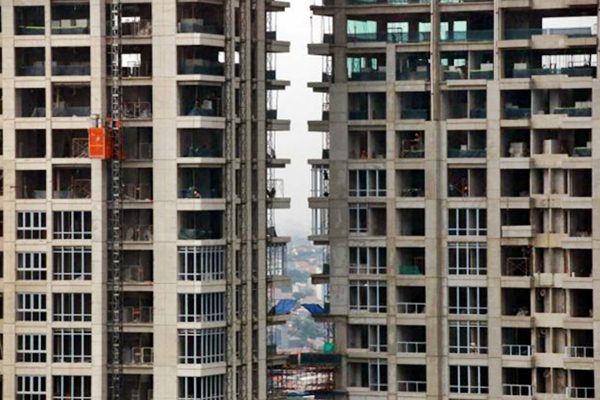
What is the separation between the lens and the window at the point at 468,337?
131875 millimetres

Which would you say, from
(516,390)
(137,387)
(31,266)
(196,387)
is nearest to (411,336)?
(516,390)

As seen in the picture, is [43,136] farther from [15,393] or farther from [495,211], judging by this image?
[495,211]

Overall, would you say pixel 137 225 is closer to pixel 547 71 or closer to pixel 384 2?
pixel 384 2

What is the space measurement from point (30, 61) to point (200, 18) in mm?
8281

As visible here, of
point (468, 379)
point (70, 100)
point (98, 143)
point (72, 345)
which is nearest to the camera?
point (98, 143)

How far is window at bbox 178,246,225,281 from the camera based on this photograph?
409 ft

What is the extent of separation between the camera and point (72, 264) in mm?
125438

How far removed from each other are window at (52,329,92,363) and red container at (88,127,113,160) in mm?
8216

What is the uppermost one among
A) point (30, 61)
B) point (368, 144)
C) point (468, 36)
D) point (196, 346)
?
point (468, 36)

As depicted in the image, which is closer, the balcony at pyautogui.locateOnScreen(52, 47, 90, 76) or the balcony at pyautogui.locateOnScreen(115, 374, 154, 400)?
the balcony at pyautogui.locateOnScreen(52, 47, 90, 76)

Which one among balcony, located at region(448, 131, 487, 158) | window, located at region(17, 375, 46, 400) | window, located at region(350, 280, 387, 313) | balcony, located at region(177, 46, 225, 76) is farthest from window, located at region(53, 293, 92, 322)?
balcony, located at region(448, 131, 487, 158)

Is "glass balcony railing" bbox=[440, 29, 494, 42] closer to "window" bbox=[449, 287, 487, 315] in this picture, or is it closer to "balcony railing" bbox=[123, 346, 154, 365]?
"window" bbox=[449, 287, 487, 315]

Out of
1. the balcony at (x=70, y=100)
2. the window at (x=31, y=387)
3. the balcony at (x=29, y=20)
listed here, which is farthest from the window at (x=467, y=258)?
the balcony at (x=29, y=20)

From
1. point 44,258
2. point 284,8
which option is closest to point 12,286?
point 44,258
